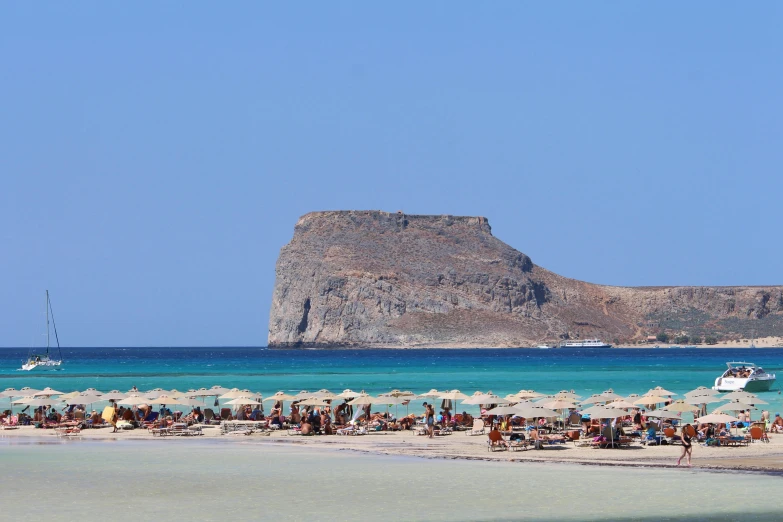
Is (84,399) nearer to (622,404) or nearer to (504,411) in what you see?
(504,411)

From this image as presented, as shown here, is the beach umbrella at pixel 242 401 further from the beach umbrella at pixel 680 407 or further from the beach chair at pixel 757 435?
the beach chair at pixel 757 435

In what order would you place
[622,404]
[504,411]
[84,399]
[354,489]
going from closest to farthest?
[354,489] → [504,411] → [622,404] → [84,399]

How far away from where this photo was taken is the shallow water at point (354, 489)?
19234 millimetres

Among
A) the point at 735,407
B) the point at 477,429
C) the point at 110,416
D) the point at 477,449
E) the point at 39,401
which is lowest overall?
the point at 477,449

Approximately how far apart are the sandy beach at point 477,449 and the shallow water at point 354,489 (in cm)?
135

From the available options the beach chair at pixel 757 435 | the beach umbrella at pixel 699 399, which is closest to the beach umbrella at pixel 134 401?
the beach umbrella at pixel 699 399

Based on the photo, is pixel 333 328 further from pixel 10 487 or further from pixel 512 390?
pixel 10 487

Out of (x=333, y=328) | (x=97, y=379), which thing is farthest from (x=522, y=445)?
(x=333, y=328)

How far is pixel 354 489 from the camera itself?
22375 millimetres

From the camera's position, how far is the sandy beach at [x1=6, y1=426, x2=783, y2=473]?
26625mm

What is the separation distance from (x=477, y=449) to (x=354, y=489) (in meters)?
8.83

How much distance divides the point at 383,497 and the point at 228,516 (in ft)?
10.8

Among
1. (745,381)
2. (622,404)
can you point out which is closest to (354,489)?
(622,404)

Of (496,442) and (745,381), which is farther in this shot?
(745,381)
